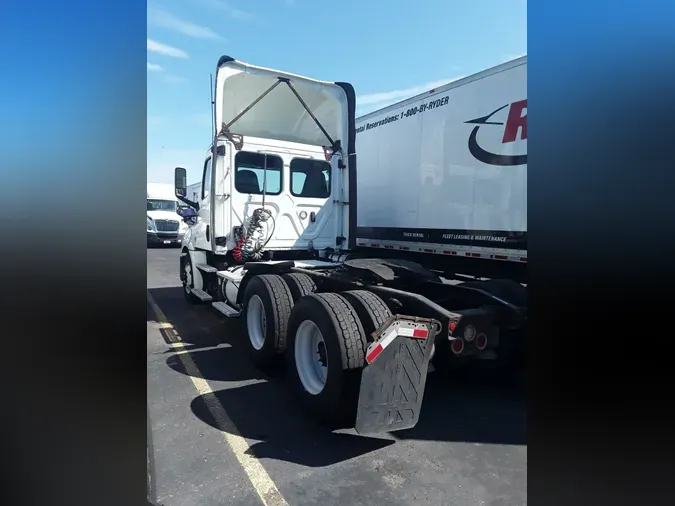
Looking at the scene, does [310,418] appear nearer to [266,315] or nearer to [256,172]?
[266,315]

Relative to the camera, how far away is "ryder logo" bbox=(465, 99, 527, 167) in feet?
18.3

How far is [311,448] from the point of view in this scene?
→ 3.31m

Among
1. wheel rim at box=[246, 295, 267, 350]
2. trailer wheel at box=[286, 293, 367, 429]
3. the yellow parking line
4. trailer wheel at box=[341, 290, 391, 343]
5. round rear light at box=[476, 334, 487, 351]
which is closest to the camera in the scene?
the yellow parking line

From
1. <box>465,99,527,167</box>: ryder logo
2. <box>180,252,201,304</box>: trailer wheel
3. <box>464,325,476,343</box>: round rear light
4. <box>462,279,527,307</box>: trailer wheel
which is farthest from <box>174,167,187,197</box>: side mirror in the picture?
<box>464,325,476,343</box>: round rear light

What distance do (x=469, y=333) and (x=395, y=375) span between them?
34.9 inches

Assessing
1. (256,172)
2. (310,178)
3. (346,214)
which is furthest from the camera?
(346,214)

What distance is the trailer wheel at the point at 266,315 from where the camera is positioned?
4.79 meters

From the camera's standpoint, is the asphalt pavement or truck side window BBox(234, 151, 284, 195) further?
truck side window BBox(234, 151, 284, 195)

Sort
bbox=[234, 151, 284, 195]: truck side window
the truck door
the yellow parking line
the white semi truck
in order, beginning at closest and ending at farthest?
1. the yellow parking line
2. bbox=[234, 151, 284, 195]: truck side window
3. the truck door
4. the white semi truck

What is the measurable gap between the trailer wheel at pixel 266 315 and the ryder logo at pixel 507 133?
11.6 ft

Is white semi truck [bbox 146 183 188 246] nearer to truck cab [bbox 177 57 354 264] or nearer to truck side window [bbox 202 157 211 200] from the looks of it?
truck side window [bbox 202 157 211 200]

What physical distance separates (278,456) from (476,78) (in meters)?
5.80

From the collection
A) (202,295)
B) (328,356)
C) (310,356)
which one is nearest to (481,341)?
(328,356)
